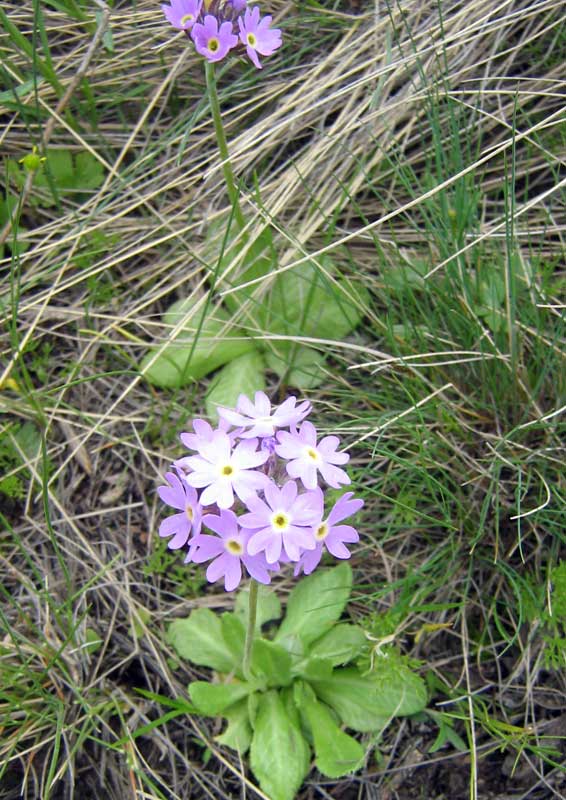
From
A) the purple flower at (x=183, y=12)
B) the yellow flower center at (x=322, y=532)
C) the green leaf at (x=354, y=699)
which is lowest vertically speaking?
the green leaf at (x=354, y=699)

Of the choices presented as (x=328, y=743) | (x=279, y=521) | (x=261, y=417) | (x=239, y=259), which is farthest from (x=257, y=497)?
(x=239, y=259)

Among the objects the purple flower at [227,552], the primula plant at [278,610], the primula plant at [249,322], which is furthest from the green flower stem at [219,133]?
the purple flower at [227,552]

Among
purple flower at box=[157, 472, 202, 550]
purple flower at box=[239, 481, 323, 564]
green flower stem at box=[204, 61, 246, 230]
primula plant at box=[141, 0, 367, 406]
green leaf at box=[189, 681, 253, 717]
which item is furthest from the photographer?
primula plant at box=[141, 0, 367, 406]

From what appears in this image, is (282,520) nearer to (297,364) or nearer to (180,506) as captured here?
(180,506)

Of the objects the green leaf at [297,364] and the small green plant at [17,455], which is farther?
the green leaf at [297,364]

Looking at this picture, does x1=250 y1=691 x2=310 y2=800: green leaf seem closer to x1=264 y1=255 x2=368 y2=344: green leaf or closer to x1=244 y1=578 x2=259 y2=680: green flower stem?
x1=244 y1=578 x2=259 y2=680: green flower stem

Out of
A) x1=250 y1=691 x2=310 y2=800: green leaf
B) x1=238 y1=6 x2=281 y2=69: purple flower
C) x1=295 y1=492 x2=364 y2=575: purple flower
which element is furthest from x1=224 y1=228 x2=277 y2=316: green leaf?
x1=250 y1=691 x2=310 y2=800: green leaf

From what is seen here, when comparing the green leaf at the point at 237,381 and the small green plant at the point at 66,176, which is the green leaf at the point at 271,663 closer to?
the green leaf at the point at 237,381
